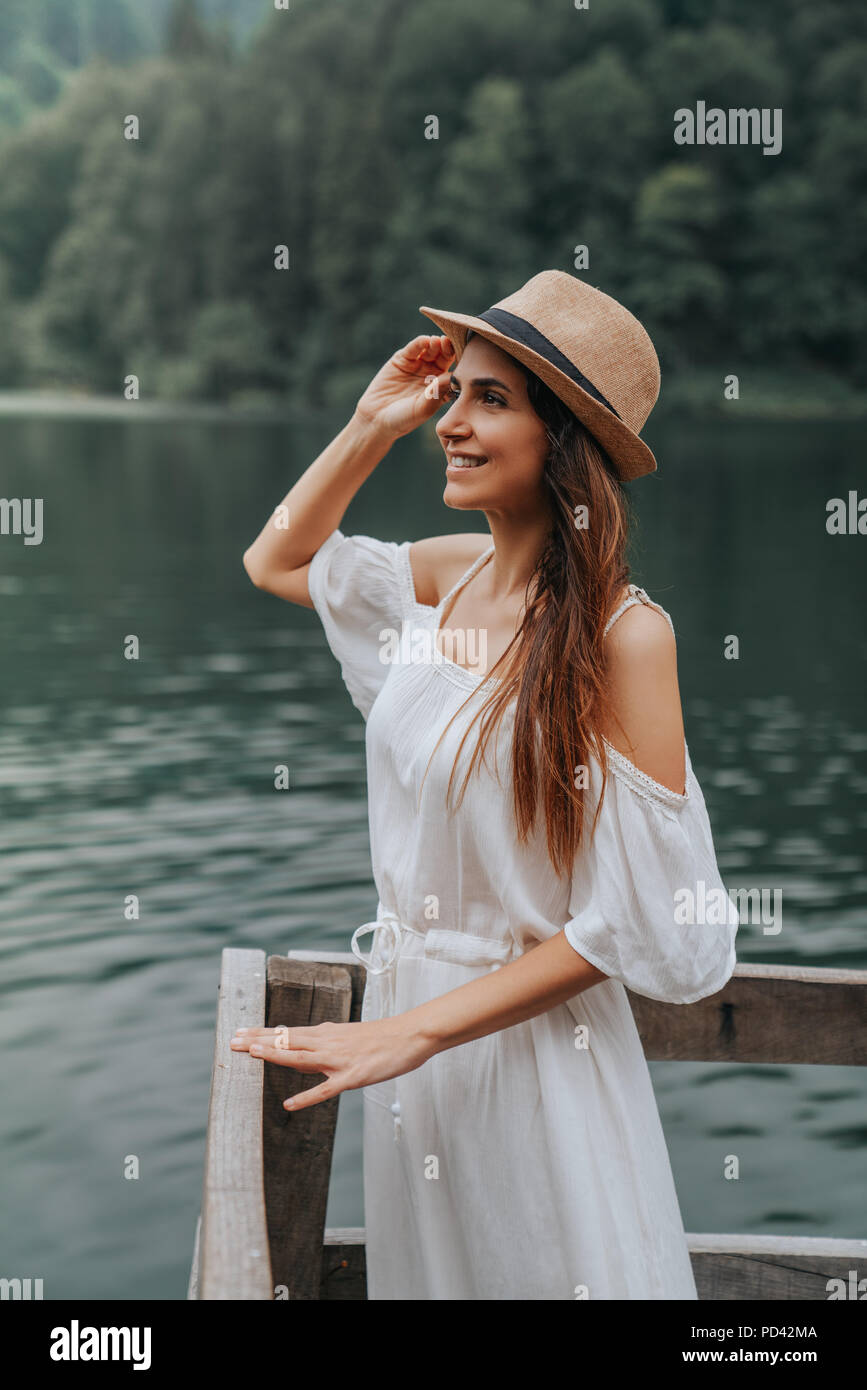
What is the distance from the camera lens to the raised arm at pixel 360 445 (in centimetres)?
271

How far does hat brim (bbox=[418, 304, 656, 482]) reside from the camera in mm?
2309

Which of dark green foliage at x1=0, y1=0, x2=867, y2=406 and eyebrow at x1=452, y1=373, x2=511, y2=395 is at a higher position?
dark green foliage at x1=0, y1=0, x2=867, y2=406

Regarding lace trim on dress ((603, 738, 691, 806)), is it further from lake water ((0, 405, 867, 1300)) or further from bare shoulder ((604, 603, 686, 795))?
lake water ((0, 405, 867, 1300))

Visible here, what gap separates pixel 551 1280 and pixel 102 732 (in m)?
10.5

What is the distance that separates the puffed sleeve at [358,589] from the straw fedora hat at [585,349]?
51 cm

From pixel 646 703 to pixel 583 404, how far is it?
431 millimetres

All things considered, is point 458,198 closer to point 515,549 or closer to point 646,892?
point 515,549

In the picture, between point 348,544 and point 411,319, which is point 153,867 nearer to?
point 348,544

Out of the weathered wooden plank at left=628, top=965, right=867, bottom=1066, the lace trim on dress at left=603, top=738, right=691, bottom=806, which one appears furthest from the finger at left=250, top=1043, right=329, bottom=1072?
the weathered wooden plank at left=628, top=965, right=867, bottom=1066

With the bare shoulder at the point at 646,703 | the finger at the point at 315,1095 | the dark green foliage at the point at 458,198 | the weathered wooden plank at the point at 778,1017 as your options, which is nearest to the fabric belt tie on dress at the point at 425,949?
the finger at the point at 315,1095

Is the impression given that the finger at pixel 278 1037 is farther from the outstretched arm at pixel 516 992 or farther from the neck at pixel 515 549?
the neck at pixel 515 549

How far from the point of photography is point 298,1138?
2.73 meters

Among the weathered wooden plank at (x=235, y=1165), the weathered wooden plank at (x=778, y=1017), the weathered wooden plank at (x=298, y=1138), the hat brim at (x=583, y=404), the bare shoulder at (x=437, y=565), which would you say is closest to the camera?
the weathered wooden plank at (x=235, y=1165)

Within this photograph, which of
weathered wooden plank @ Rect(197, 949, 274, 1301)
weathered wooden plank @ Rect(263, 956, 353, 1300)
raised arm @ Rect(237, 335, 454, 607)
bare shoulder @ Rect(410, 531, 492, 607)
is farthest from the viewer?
bare shoulder @ Rect(410, 531, 492, 607)
